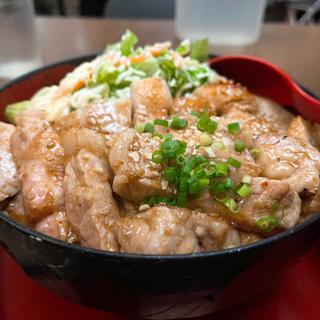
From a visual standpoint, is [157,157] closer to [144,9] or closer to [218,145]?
[218,145]

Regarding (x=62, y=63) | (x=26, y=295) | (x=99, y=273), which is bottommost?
(x=26, y=295)

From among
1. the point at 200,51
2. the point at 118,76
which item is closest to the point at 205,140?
the point at 118,76

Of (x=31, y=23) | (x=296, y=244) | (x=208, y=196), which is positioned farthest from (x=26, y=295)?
(x=31, y=23)

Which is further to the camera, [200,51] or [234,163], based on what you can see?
[200,51]

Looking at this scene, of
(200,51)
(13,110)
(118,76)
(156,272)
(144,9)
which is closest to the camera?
(156,272)

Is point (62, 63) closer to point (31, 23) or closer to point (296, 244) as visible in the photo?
point (31, 23)

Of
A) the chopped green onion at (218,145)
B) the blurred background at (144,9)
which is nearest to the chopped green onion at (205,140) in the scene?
the chopped green onion at (218,145)
